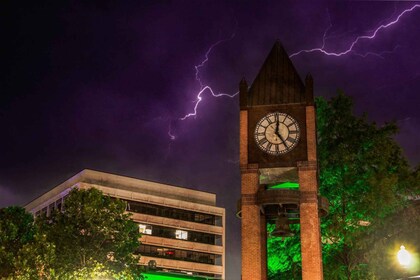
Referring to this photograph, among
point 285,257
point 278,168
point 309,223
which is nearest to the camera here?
point 309,223

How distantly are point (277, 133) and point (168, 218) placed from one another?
78492 millimetres

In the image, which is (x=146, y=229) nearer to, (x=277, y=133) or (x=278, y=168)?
(x=278, y=168)

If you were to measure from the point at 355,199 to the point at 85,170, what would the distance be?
6955cm

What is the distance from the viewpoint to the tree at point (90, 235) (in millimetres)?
39688

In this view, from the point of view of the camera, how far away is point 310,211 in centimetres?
3353

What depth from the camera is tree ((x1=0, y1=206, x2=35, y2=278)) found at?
41.2 metres

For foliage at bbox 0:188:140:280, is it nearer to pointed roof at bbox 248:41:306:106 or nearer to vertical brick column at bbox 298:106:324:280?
vertical brick column at bbox 298:106:324:280

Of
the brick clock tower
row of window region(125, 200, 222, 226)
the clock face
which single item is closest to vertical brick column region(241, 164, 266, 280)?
the brick clock tower

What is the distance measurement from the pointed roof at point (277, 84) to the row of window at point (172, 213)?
71.2 meters

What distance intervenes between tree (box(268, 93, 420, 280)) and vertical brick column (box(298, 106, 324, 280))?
6768 mm

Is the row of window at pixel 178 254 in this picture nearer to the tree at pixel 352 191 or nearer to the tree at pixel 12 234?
the tree at pixel 12 234

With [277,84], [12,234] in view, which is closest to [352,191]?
[277,84]

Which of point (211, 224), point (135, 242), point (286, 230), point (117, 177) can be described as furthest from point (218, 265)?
point (286, 230)

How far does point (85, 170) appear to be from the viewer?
10412cm
